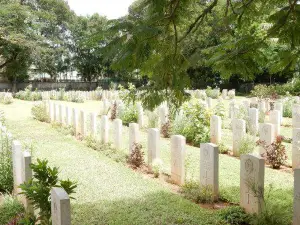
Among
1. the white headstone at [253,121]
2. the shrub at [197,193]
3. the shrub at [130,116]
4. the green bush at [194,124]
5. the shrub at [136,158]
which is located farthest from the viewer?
the shrub at [130,116]

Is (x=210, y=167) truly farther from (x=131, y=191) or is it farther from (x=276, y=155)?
(x=276, y=155)

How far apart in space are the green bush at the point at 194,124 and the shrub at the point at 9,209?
230 inches

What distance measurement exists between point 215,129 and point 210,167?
403 centimetres

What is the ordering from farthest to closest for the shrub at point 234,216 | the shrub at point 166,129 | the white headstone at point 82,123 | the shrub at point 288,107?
the shrub at point 288,107
the shrub at point 166,129
the white headstone at point 82,123
the shrub at point 234,216

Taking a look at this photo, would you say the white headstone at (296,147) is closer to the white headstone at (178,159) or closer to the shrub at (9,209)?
the white headstone at (178,159)

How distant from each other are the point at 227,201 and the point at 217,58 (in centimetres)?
252

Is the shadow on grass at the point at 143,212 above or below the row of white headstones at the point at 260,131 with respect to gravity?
below

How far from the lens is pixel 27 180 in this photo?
4.75 metres

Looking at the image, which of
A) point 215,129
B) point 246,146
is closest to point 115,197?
point 246,146

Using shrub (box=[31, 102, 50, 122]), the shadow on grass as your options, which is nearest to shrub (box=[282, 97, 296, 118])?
shrub (box=[31, 102, 50, 122])

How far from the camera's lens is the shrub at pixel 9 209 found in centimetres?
479

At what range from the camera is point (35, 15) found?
33375 mm

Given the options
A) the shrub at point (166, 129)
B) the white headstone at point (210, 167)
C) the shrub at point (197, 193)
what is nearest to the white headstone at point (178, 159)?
the shrub at point (197, 193)

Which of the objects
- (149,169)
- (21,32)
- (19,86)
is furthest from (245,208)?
(19,86)
